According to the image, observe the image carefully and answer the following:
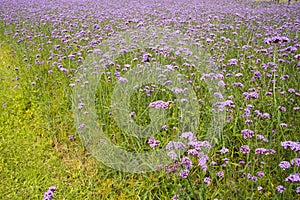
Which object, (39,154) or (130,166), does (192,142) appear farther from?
(39,154)

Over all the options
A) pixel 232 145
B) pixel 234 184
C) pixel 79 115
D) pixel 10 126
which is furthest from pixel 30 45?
pixel 234 184

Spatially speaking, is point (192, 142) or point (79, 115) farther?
point (79, 115)

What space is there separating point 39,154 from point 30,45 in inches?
116

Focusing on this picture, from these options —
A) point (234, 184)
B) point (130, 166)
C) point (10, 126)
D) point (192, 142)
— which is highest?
point (192, 142)

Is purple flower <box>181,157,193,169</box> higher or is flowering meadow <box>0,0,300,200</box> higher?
purple flower <box>181,157,193,169</box>

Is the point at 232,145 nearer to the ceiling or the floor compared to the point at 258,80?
nearer to the floor

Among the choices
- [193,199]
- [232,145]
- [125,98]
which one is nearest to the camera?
[193,199]

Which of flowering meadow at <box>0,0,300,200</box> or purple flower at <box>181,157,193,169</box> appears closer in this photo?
purple flower at <box>181,157,193,169</box>

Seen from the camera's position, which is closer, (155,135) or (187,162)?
(187,162)

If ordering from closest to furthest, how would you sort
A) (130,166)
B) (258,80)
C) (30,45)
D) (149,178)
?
1. (149,178)
2. (130,166)
3. (258,80)
4. (30,45)

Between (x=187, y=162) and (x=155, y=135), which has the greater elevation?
(x=187, y=162)

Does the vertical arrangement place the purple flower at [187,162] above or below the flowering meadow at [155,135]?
above

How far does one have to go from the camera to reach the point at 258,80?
3.49 meters

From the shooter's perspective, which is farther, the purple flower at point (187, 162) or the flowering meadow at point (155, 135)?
the flowering meadow at point (155, 135)
